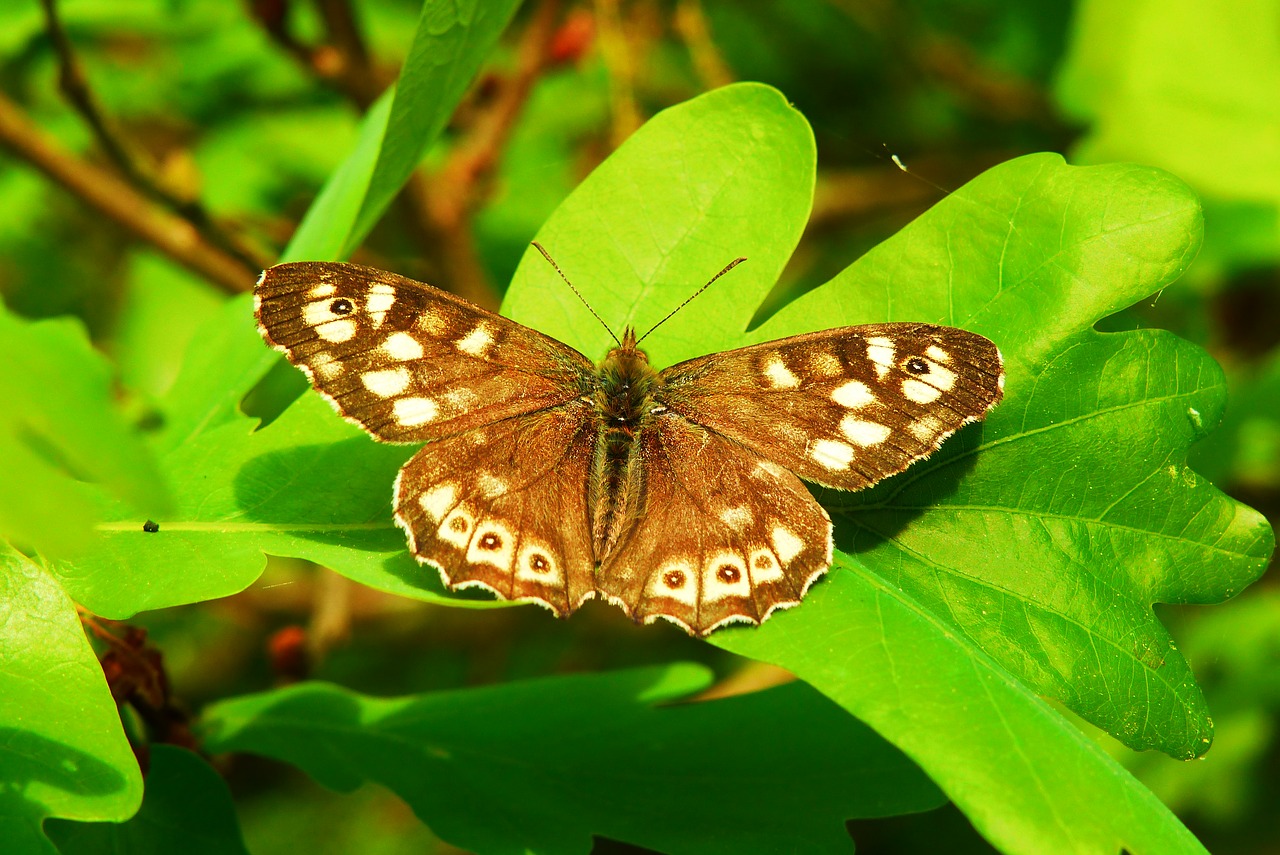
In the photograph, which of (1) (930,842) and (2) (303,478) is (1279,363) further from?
(2) (303,478)

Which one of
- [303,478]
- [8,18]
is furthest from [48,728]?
[8,18]

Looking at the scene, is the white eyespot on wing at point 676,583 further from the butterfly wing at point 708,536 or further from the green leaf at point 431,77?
Answer: the green leaf at point 431,77

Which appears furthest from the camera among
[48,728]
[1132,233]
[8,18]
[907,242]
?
[8,18]

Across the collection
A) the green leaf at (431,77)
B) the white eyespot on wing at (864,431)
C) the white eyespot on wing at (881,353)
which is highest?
the green leaf at (431,77)

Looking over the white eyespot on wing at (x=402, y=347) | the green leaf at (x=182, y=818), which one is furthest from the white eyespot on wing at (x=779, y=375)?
the green leaf at (x=182, y=818)

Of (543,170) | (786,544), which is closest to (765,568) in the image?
(786,544)
